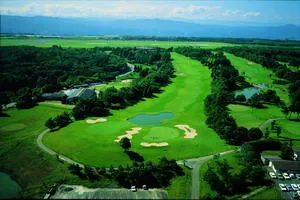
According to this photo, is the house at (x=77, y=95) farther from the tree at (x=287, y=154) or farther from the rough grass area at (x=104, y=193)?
the tree at (x=287, y=154)

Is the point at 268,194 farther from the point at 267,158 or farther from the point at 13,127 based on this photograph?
the point at 13,127

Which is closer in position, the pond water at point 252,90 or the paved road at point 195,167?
the paved road at point 195,167

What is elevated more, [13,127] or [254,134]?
[254,134]

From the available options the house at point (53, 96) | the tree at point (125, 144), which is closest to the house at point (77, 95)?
the house at point (53, 96)

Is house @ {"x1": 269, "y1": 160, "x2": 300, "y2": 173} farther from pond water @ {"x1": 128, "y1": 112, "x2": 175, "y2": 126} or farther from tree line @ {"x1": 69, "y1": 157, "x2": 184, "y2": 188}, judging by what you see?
pond water @ {"x1": 128, "y1": 112, "x2": 175, "y2": 126}

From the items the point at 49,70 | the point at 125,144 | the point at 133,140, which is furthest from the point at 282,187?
the point at 49,70

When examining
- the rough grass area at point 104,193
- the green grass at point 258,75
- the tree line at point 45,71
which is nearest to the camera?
the rough grass area at point 104,193
